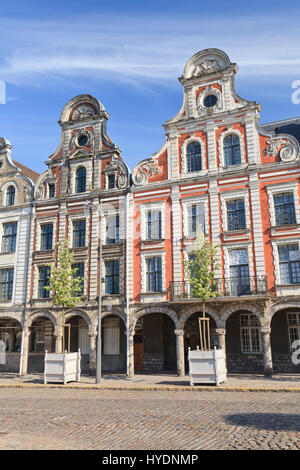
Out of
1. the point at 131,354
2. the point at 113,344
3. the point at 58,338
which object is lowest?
the point at 131,354

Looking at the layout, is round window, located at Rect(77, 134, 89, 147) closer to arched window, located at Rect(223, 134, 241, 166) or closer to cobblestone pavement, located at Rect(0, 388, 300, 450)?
arched window, located at Rect(223, 134, 241, 166)

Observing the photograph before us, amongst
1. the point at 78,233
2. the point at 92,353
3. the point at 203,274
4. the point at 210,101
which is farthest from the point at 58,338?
the point at 210,101

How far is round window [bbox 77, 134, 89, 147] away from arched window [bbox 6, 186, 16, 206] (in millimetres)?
5735

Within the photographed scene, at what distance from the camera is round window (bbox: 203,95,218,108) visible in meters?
24.4

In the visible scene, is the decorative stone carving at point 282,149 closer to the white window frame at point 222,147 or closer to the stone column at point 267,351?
the white window frame at point 222,147

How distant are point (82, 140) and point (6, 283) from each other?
10.8m

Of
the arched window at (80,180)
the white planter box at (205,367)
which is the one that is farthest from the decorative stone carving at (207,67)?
the white planter box at (205,367)

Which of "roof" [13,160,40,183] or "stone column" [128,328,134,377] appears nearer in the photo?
"stone column" [128,328,134,377]

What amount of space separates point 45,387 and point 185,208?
12.0 m

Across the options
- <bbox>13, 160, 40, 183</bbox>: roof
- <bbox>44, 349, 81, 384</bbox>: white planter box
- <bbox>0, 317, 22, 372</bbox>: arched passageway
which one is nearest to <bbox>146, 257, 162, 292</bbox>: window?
<bbox>44, 349, 81, 384</bbox>: white planter box

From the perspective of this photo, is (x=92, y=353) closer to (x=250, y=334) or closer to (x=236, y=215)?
(x=250, y=334)

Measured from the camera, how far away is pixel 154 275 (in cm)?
2353
